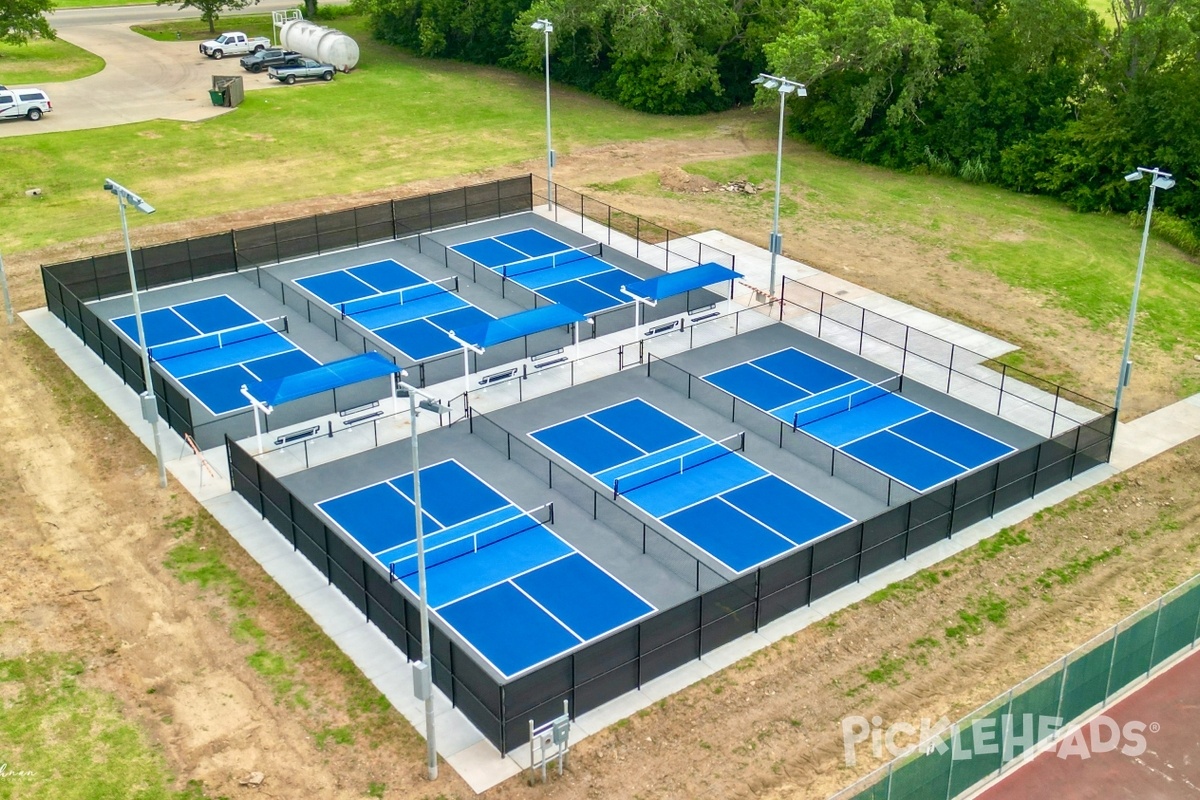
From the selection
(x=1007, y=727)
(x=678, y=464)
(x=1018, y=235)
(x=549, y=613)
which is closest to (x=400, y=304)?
(x=678, y=464)

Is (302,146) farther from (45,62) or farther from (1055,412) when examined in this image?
(1055,412)

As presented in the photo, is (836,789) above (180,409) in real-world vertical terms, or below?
below

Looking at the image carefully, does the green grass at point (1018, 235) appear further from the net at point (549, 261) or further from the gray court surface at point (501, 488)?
the gray court surface at point (501, 488)

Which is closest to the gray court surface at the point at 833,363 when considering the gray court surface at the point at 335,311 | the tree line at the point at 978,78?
the gray court surface at the point at 335,311

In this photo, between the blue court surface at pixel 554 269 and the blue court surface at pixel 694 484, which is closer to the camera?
the blue court surface at pixel 694 484

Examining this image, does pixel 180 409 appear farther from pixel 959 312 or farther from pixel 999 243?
pixel 999 243

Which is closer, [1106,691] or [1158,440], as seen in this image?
[1106,691]

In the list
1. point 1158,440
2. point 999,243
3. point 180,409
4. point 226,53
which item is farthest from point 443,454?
point 226,53
